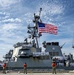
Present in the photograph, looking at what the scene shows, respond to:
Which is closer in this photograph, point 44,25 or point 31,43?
point 44,25

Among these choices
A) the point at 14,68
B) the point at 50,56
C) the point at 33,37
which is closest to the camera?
the point at 14,68

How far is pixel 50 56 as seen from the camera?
47969 mm

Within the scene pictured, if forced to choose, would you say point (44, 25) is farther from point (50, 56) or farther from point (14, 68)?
point (14, 68)

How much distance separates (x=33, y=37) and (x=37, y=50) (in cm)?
457

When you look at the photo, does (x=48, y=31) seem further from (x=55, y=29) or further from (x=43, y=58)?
(x=43, y=58)

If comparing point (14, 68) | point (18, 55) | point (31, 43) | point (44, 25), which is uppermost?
point (44, 25)

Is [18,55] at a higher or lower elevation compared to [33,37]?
lower

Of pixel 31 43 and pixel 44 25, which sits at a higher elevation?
pixel 44 25

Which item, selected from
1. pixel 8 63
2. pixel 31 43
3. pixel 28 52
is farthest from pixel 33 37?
pixel 8 63

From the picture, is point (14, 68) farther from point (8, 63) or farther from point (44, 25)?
point (44, 25)

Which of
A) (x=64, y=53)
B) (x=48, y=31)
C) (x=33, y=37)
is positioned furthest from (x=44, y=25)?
(x=64, y=53)

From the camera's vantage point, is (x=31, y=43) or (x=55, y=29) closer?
(x=55, y=29)

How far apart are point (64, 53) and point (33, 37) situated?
29.8 ft

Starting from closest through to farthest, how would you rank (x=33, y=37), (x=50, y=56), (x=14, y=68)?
(x=14, y=68), (x=50, y=56), (x=33, y=37)
